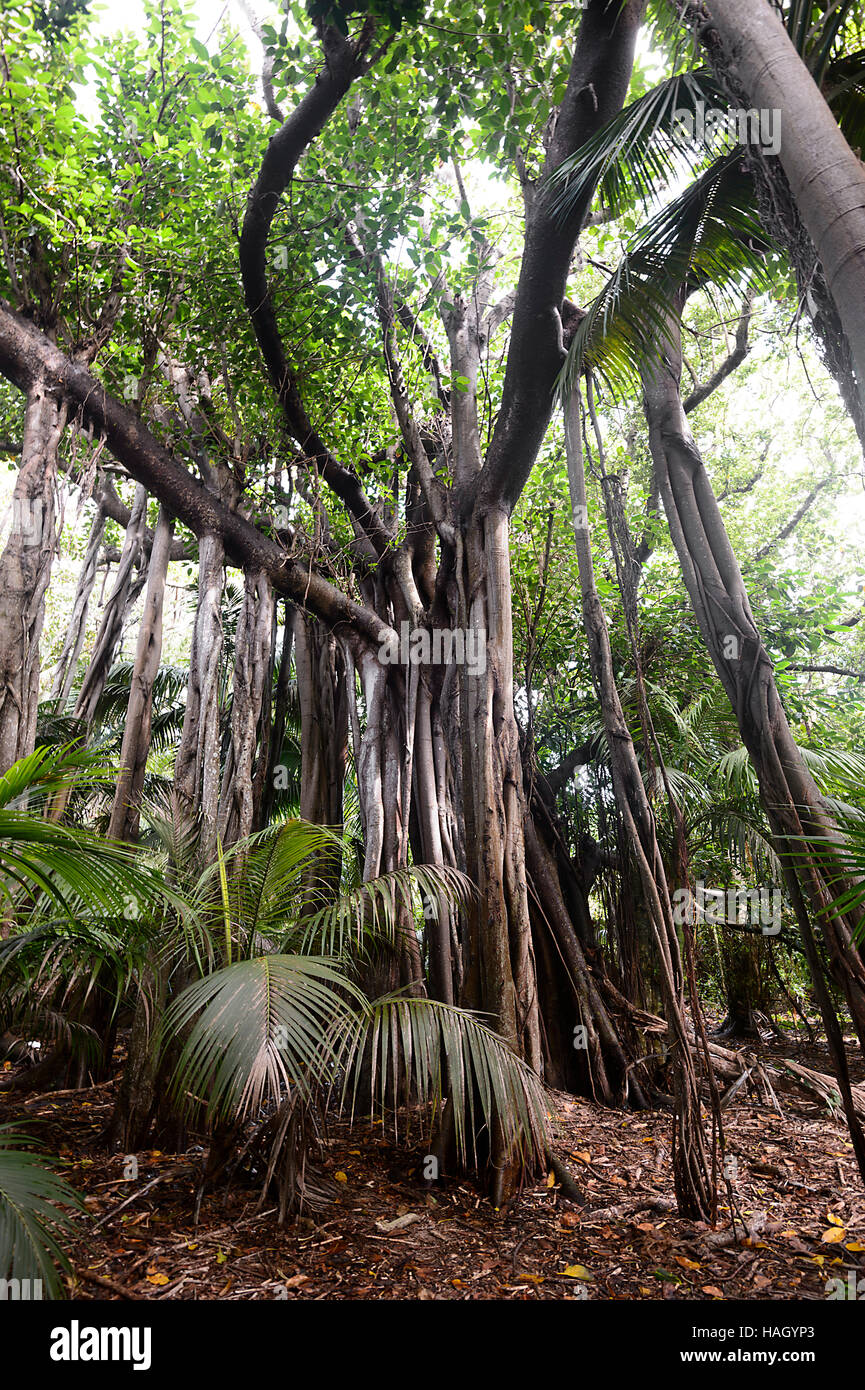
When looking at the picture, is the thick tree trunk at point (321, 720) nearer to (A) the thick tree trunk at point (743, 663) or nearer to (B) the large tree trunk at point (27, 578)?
(B) the large tree trunk at point (27, 578)

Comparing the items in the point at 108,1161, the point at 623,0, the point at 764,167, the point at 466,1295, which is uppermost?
the point at 623,0

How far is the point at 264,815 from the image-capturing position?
580 cm

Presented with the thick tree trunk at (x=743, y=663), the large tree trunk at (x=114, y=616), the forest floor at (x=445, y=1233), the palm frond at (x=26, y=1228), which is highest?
the large tree trunk at (x=114, y=616)

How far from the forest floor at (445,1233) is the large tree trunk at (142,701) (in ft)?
4.88

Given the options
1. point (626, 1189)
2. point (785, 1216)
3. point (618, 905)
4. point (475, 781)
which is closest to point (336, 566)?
point (475, 781)

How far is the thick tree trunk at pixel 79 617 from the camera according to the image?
611 centimetres

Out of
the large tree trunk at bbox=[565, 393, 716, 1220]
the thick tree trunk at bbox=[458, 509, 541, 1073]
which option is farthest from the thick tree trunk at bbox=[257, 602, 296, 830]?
the large tree trunk at bbox=[565, 393, 716, 1220]

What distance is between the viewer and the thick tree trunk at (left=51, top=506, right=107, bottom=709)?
6113 millimetres

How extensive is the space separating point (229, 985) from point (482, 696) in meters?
2.00

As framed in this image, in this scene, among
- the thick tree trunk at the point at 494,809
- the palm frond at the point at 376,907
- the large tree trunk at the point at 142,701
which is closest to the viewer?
the palm frond at the point at 376,907

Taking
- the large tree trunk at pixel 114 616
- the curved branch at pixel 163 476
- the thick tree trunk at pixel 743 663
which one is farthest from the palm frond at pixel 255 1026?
the large tree trunk at pixel 114 616

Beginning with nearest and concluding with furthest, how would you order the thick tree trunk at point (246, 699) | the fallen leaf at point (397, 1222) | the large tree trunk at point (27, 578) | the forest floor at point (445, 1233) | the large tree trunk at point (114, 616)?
the forest floor at point (445, 1233), the fallen leaf at point (397, 1222), the large tree trunk at point (27, 578), the thick tree trunk at point (246, 699), the large tree trunk at point (114, 616)

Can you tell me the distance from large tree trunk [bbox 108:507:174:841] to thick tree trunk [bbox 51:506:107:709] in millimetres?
1167
